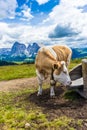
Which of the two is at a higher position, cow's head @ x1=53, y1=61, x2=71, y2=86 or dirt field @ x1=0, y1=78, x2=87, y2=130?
cow's head @ x1=53, y1=61, x2=71, y2=86

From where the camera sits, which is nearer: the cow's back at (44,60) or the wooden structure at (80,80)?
the wooden structure at (80,80)

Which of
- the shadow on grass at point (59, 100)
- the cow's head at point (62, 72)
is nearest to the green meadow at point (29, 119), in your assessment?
the shadow on grass at point (59, 100)

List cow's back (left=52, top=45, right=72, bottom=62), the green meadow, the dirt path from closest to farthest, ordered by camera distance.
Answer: the green meadow, cow's back (left=52, top=45, right=72, bottom=62), the dirt path

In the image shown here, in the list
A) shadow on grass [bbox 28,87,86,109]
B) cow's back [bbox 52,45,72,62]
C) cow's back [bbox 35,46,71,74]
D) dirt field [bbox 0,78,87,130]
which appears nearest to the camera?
dirt field [bbox 0,78,87,130]

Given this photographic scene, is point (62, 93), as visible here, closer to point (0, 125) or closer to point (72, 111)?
point (72, 111)

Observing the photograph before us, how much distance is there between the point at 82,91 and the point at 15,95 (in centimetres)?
423

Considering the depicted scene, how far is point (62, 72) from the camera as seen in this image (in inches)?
504

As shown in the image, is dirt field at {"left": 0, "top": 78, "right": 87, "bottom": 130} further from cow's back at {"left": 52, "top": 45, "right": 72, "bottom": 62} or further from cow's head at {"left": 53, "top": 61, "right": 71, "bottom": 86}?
cow's back at {"left": 52, "top": 45, "right": 72, "bottom": 62}

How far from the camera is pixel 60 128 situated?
935 centimetres

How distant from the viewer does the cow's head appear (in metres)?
12.7

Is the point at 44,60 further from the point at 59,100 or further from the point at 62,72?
the point at 59,100

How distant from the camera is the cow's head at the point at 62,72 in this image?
1270 cm

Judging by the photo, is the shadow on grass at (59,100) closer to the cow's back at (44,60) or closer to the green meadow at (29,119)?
the green meadow at (29,119)

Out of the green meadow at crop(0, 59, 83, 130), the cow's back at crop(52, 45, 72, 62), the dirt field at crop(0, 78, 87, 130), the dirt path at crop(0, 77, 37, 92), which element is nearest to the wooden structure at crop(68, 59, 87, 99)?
the dirt field at crop(0, 78, 87, 130)
